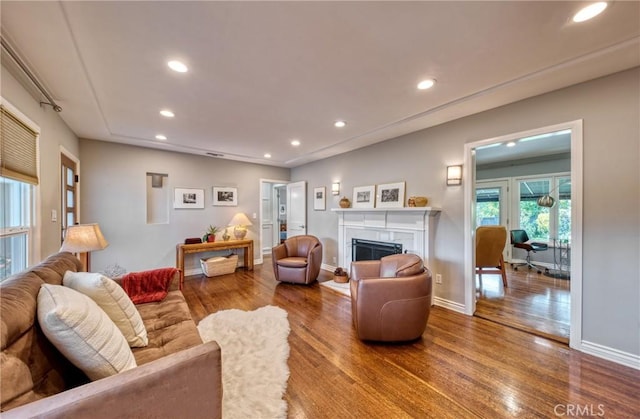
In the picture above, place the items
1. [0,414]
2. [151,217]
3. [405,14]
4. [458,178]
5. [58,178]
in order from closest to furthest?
1. [0,414]
2. [405,14]
3. [58,178]
4. [458,178]
5. [151,217]

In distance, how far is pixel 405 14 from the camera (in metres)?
1.46

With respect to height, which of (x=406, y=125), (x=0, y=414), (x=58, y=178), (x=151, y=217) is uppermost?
(x=406, y=125)

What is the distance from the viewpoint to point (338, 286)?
4004 mm

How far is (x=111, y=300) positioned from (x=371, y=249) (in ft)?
11.3

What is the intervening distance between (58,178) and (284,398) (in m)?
3.43

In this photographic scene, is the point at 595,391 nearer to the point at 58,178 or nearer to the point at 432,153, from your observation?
the point at 432,153

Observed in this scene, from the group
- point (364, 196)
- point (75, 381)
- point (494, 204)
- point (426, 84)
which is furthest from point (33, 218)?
point (494, 204)

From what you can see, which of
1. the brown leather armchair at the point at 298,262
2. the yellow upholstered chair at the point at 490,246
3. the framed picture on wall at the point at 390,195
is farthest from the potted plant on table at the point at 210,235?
the yellow upholstered chair at the point at 490,246

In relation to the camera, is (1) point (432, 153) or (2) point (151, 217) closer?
(1) point (432, 153)

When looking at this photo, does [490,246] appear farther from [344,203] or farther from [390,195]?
[344,203]

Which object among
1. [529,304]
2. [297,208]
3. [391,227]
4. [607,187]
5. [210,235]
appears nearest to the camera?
[607,187]

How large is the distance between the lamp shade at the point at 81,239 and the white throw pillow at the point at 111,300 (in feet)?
3.62

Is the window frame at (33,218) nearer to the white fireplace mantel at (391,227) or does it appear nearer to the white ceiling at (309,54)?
the white ceiling at (309,54)

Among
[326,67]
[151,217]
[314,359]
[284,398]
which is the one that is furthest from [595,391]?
[151,217]
